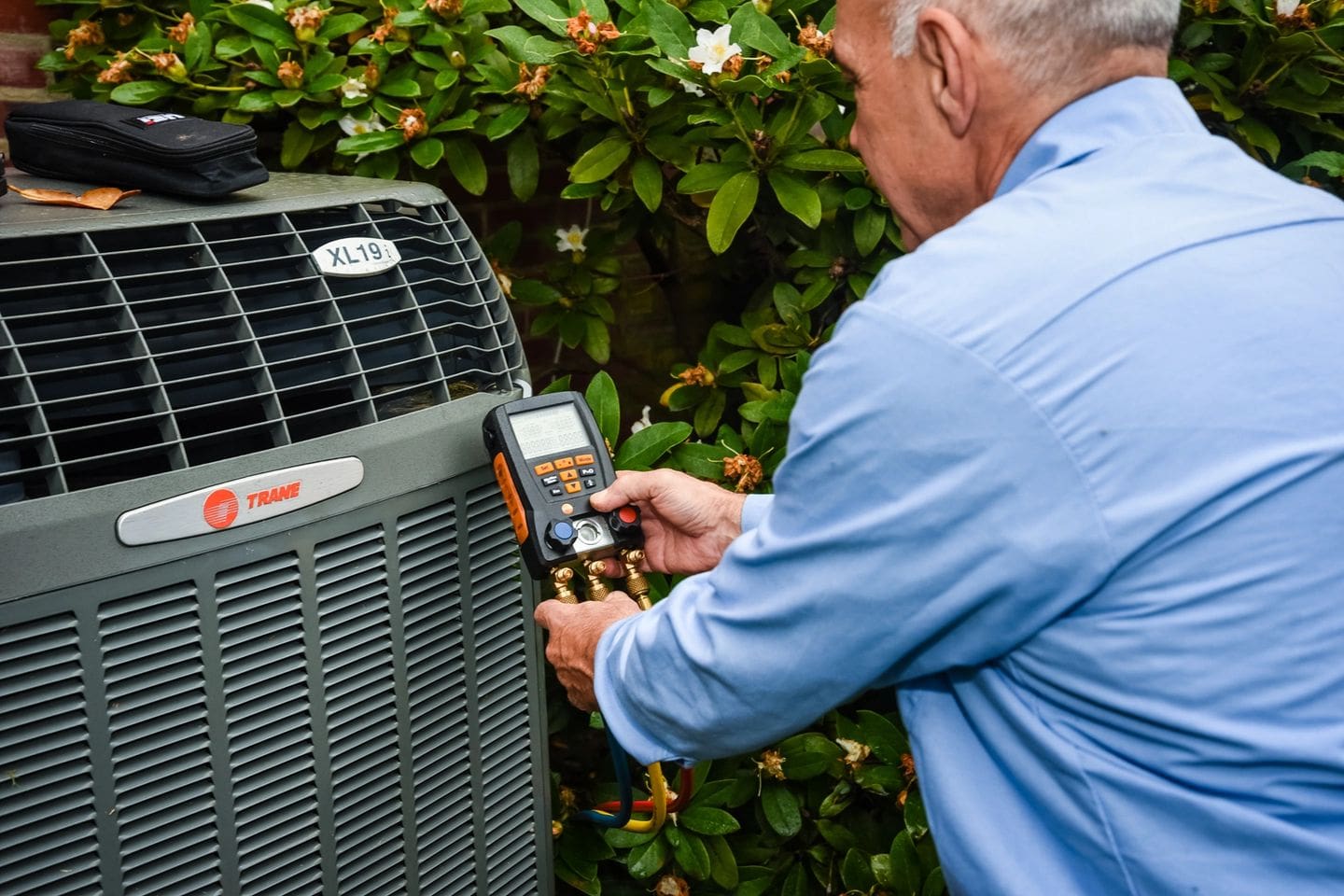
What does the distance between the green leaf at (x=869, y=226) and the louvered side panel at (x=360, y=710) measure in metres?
0.98

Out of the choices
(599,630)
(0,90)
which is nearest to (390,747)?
(599,630)

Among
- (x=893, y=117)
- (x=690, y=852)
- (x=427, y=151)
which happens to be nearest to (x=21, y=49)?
(x=427, y=151)

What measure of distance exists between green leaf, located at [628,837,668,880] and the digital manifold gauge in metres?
0.69

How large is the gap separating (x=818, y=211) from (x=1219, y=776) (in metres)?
1.07

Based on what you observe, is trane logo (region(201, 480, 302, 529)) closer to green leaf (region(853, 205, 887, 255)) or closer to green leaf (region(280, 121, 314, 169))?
green leaf (region(280, 121, 314, 169))

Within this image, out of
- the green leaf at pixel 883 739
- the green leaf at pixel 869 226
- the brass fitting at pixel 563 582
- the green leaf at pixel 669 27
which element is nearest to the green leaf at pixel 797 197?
the green leaf at pixel 869 226

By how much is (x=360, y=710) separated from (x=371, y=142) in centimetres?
93

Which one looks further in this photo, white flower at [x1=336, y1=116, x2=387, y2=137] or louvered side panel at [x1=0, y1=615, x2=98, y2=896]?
white flower at [x1=336, y1=116, x2=387, y2=137]

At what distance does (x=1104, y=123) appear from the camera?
40.0 inches

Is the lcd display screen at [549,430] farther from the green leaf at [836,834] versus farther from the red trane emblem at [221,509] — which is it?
the green leaf at [836,834]

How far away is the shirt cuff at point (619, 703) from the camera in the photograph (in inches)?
46.3

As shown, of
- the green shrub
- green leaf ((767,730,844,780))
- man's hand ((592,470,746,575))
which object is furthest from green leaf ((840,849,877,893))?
man's hand ((592,470,746,575))

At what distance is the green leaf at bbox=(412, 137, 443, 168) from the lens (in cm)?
186

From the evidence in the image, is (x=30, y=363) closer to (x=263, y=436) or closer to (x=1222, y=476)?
(x=263, y=436)
